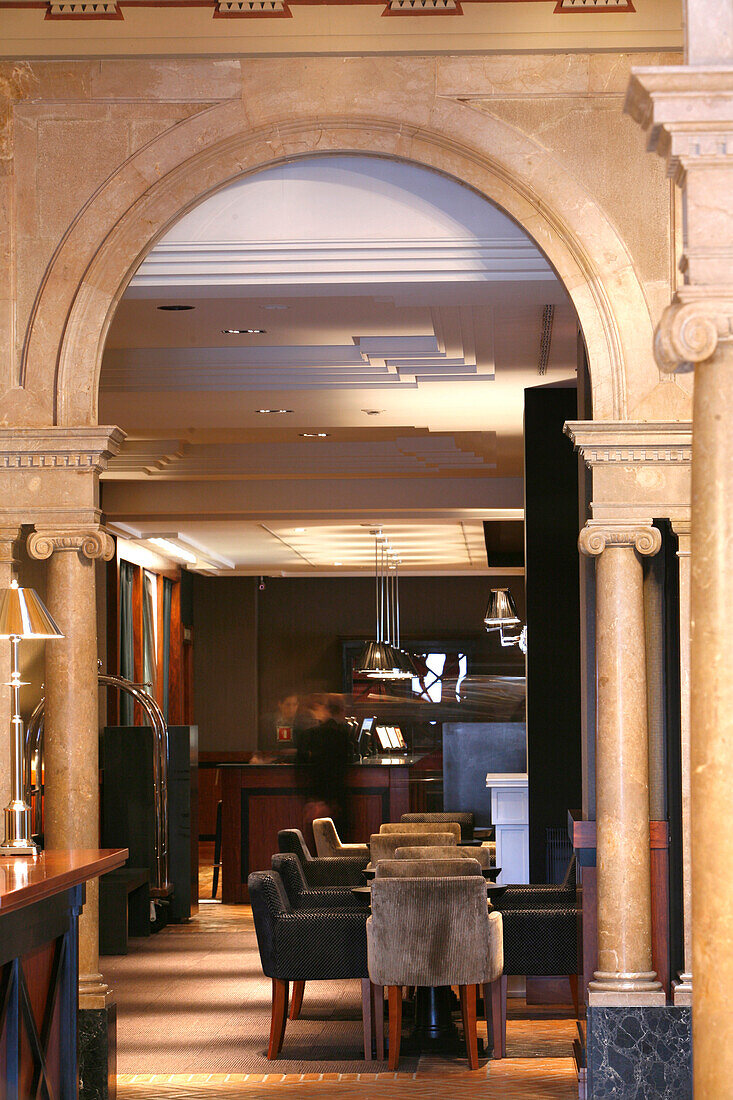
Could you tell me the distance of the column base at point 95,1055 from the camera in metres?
5.39

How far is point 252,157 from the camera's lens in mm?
5816

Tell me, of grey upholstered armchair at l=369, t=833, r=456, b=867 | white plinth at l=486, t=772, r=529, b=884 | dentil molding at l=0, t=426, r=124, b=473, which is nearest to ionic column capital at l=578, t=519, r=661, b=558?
dentil molding at l=0, t=426, r=124, b=473

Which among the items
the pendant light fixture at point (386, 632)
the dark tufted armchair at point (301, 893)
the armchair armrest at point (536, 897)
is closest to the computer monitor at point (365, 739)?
the pendant light fixture at point (386, 632)

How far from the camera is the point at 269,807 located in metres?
13.8

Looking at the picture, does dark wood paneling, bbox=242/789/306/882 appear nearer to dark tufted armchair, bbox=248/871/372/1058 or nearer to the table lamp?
dark tufted armchair, bbox=248/871/372/1058

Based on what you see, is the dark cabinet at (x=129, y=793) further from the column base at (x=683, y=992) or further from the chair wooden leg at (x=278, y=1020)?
the column base at (x=683, y=992)

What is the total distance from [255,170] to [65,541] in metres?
1.79

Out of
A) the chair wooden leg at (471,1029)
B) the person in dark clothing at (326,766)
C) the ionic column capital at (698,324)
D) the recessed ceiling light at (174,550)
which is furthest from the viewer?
the recessed ceiling light at (174,550)

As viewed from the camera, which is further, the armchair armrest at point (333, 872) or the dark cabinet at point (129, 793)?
the dark cabinet at point (129, 793)

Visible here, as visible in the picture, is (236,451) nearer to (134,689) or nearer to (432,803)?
(134,689)

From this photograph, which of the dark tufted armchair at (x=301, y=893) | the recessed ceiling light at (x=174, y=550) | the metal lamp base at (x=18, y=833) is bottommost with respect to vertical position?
the dark tufted armchair at (x=301, y=893)

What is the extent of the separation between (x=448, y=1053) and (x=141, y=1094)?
5.33ft

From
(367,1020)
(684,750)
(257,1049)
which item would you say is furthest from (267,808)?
(684,750)

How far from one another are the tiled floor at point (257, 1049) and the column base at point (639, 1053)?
2.09 feet
